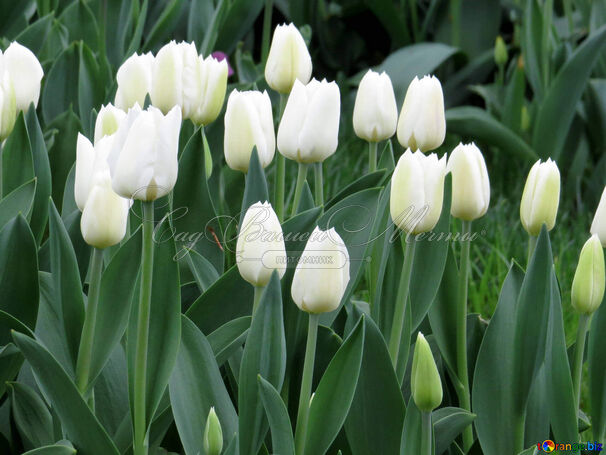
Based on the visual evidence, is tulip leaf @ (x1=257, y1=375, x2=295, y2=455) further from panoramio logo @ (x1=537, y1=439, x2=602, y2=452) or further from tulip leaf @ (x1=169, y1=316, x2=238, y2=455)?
panoramio logo @ (x1=537, y1=439, x2=602, y2=452)

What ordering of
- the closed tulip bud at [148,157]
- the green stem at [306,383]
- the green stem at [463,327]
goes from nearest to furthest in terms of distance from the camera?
the closed tulip bud at [148,157] < the green stem at [306,383] < the green stem at [463,327]

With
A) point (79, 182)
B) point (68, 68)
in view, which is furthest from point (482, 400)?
point (68, 68)

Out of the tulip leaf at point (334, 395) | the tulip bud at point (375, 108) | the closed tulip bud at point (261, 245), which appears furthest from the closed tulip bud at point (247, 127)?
the tulip leaf at point (334, 395)

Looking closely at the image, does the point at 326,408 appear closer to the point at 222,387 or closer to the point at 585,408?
the point at 222,387

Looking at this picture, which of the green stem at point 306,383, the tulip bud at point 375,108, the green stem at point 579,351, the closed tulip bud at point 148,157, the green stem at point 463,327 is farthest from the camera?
the tulip bud at point 375,108

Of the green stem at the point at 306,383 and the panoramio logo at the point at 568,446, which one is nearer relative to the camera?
the green stem at the point at 306,383

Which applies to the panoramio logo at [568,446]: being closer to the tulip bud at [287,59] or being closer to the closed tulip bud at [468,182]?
the closed tulip bud at [468,182]

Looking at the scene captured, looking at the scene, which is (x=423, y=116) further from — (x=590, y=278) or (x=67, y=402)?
(x=67, y=402)

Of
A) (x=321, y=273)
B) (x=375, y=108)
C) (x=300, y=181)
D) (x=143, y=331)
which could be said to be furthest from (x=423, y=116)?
(x=143, y=331)

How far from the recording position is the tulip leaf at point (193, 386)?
106 cm

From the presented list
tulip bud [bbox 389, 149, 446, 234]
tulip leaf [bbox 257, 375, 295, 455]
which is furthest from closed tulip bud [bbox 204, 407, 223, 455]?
tulip bud [bbox 389, 149, 446, 234]

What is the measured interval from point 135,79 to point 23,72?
0.59 ft

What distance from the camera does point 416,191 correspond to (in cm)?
100

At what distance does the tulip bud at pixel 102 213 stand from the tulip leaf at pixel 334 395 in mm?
277
